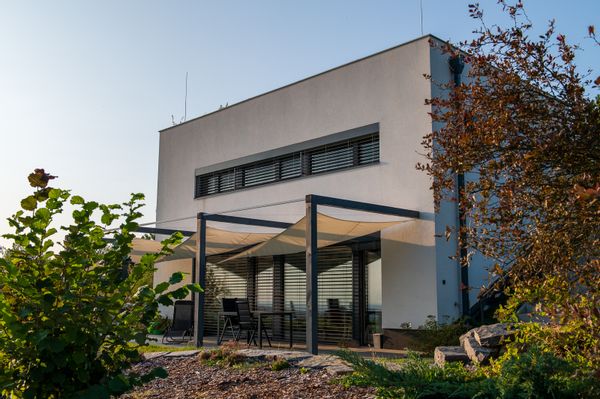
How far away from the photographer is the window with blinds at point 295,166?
10805mm

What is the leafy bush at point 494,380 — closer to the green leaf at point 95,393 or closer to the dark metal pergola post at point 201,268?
the green leaf at point 95,393

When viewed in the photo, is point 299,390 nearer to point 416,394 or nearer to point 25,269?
point 416,394

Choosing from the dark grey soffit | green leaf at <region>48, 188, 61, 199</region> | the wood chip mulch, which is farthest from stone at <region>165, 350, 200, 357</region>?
the dark grey soffit

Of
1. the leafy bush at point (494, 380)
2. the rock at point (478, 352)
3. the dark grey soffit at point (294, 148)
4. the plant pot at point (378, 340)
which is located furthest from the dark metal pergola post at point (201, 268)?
the leafy bush at point (494, 380)

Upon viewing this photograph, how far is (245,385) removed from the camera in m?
5.37

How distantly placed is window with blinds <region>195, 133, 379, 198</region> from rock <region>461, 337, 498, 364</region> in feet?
17.2

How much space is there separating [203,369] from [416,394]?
321 centimetres

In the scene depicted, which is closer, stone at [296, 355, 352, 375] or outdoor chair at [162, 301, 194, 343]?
stone at [296, 355, 352, 375]

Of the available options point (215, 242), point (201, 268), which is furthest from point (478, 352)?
point (215, 242)

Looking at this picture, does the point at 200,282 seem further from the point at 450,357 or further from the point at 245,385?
the point at 450,357

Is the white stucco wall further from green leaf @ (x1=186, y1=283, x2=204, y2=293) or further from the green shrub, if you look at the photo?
green leaf @ (x1=186, y1=283, x2=204, y2=293)

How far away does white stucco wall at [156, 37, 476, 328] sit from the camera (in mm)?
9633

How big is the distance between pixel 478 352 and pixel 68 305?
3651 millimetres

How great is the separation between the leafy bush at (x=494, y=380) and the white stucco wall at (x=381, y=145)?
551 cm
